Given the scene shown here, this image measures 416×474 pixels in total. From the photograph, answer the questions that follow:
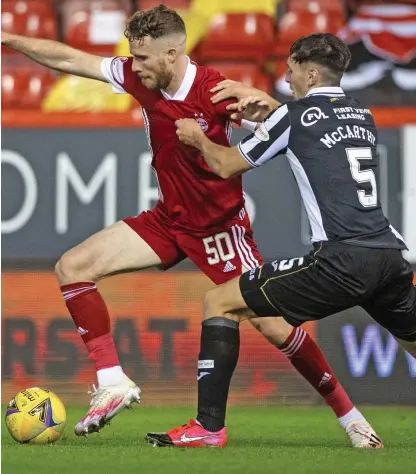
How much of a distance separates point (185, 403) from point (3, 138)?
217 cm

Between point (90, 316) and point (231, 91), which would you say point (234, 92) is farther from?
point (90, 316)

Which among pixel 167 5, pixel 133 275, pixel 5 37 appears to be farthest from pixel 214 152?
pixel 167 5

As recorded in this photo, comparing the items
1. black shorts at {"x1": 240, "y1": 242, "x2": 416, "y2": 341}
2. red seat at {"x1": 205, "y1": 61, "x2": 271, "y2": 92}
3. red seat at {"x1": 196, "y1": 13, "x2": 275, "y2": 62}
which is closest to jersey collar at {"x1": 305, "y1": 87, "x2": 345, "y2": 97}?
black shorts at {"x1": 240, "y1": 242, "x2": 416, "y2": 341}

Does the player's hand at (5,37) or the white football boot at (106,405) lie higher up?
the player's hand at (5,37)

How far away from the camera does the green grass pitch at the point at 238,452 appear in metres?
4.47

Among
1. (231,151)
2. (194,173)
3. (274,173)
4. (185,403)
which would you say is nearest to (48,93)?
(274,173)

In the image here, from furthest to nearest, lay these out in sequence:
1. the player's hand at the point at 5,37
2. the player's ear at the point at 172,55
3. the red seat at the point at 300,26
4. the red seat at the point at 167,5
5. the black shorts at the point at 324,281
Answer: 1. the red seat at the point at 167,5
2. the red seat at the point at 300,26
3. the player's hand at the point at 5,37
4. the player's ear at the point at 172,55
5. the black shorts at the point at 324,281

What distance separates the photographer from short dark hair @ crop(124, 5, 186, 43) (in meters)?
5.62

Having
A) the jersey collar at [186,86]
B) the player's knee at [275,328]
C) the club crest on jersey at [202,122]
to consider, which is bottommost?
the player's knee at [275,328]

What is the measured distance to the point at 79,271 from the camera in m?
5.69

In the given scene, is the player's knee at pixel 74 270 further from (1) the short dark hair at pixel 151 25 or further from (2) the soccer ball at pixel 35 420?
(1) the short dark hair at pixel 151 25

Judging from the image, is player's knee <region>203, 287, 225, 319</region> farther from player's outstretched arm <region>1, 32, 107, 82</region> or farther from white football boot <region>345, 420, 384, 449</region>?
player's outstretched arm <region>1, 32, 107, 82</region>

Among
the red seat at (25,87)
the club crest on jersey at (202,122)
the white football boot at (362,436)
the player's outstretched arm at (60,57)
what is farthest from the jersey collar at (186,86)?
the red seat at (25,87)

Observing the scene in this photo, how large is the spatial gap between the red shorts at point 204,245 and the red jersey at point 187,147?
5cm
